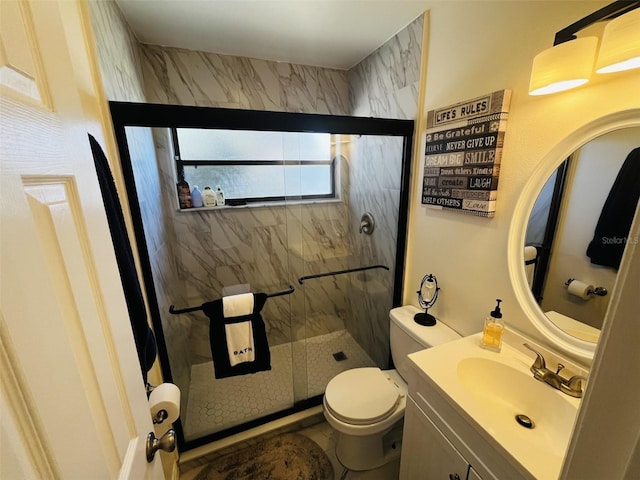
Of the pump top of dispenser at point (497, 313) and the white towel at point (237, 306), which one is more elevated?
the pump top of dispenser at point (497, 313)

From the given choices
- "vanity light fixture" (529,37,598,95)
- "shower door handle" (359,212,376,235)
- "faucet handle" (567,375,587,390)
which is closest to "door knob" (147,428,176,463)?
"faucet handle" (567,375,587,390)

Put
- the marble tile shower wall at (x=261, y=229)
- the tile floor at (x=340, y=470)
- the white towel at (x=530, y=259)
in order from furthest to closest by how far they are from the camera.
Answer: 1. the marble tile shower wall at (x=261, y=229)
2. the tile floor at (x=340, y=470)
3. the white towel at (x=530, y=259)

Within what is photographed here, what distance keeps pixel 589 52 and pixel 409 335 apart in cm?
133

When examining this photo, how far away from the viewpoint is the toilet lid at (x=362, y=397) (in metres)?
1.36

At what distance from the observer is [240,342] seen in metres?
1.58

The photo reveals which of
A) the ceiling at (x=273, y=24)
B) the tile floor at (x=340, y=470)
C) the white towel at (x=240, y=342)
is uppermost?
the ceiling at (x=273, y=24)

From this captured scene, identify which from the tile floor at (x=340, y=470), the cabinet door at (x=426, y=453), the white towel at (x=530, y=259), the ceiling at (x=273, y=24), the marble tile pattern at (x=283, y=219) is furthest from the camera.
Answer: the marble tile pattern at (x=283, y=219)

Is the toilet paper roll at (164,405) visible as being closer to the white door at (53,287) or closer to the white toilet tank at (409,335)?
the white door at (53,287)

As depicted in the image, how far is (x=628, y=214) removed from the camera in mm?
829

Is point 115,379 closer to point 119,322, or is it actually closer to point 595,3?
point 119,322

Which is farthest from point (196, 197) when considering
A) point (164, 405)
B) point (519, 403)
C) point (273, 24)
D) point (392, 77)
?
point (519, 403)

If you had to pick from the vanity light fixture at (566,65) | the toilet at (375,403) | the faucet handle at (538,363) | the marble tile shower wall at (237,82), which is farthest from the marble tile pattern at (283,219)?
the faucet handle at (538,363)

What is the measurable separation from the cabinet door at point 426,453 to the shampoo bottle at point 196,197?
187 cm

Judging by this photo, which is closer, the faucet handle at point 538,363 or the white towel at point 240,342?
the faucet handle at point 538,363
